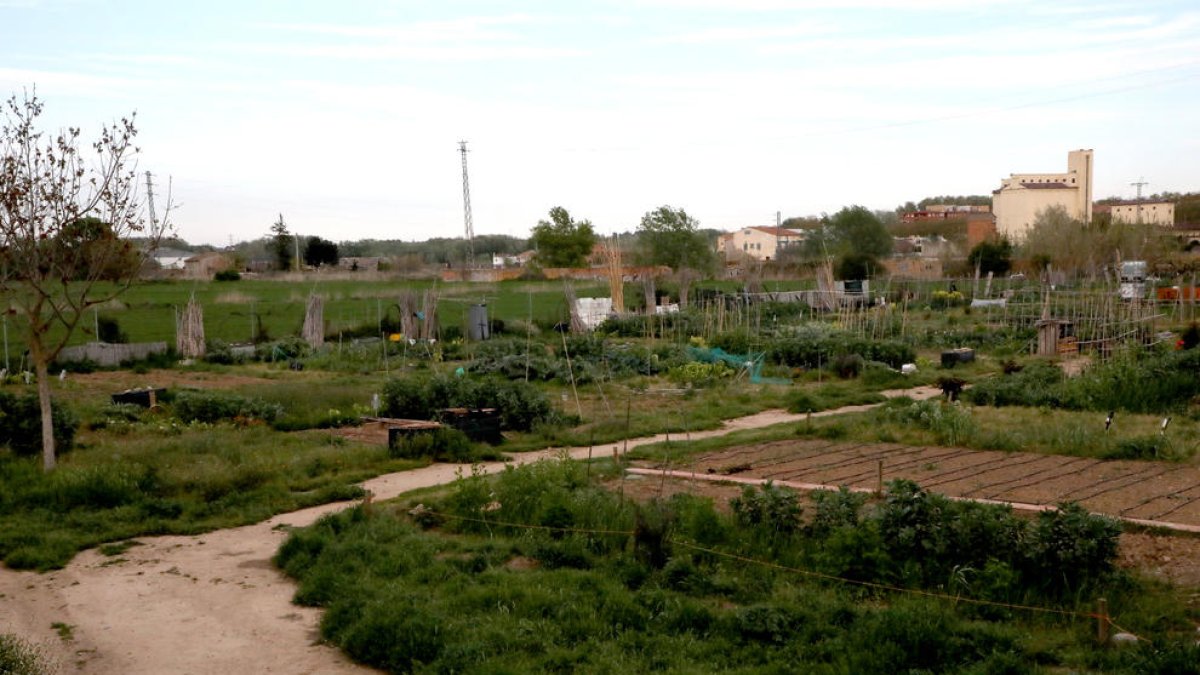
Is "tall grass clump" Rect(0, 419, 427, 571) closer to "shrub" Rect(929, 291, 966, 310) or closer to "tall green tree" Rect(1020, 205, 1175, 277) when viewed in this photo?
"shrub" Rect(929, 291, 966, 310)

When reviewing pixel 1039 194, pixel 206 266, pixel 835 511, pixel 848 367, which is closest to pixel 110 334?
pixel 848 367

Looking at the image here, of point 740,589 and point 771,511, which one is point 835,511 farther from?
point 740,589

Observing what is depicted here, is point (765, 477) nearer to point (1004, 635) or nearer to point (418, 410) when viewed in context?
point (1004, 635)

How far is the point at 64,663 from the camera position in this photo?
6.00 meters

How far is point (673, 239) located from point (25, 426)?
1958 inches

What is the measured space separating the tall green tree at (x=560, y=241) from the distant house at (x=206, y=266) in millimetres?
19808

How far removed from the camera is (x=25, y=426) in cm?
1142

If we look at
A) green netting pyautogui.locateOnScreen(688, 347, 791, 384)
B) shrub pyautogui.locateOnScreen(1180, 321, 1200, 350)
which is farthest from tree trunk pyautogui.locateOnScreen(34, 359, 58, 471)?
shrub pyautogui.locateOnScreen(1180, 321, 1200, 350)

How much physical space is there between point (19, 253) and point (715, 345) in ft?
49.1

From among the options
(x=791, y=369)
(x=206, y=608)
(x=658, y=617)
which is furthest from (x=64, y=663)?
(x=791, y=369)

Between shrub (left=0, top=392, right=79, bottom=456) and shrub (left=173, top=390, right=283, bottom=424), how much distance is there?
2611 mm

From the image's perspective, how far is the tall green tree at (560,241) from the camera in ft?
231

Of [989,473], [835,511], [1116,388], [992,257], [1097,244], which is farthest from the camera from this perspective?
[992,257]

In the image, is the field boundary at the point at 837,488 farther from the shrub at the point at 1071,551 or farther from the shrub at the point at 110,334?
the shrub at the point at 110,334
